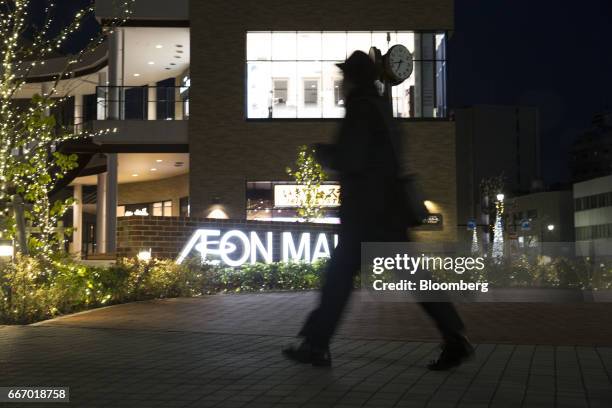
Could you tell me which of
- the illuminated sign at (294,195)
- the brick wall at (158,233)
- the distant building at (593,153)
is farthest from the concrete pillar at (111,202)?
the distant building at (593,153)

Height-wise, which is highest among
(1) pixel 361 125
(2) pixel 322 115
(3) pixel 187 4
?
(3) pixel 187 4

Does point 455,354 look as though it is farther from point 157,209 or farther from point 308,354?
point 157,209

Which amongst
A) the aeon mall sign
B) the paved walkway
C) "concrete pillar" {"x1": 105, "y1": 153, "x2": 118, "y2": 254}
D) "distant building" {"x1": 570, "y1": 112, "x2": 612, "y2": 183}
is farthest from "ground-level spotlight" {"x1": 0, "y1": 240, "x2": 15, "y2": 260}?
"distant building" {"x1": 570, "y1": 112, "x2": 612, "y2": 183}

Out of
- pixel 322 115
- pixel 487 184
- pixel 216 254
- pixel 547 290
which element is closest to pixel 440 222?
pixel 322 115

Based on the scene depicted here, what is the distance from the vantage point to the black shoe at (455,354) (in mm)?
5980

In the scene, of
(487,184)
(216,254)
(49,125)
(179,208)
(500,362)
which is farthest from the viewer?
(487,184)

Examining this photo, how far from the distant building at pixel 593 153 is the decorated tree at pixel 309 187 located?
89.2 meters

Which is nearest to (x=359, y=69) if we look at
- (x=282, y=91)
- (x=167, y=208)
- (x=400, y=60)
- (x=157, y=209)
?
(x=400, y=60)

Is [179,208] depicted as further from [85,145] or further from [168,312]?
[168,312]

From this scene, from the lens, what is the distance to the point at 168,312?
1137cm

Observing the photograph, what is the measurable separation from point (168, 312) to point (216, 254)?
219 inches

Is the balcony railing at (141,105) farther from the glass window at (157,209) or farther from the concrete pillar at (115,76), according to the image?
the glass window at (157,209)

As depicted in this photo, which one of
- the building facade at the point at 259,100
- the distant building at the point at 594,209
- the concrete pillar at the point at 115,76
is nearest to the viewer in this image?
the concrete pillar at the point at 115,76

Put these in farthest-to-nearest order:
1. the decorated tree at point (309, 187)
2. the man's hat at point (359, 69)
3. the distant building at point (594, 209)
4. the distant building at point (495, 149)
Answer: the distant building at point (495, 149), the distant building at point (594, 209), the decorated tree at point (309, 187), the man's hat at point (359, 69)
